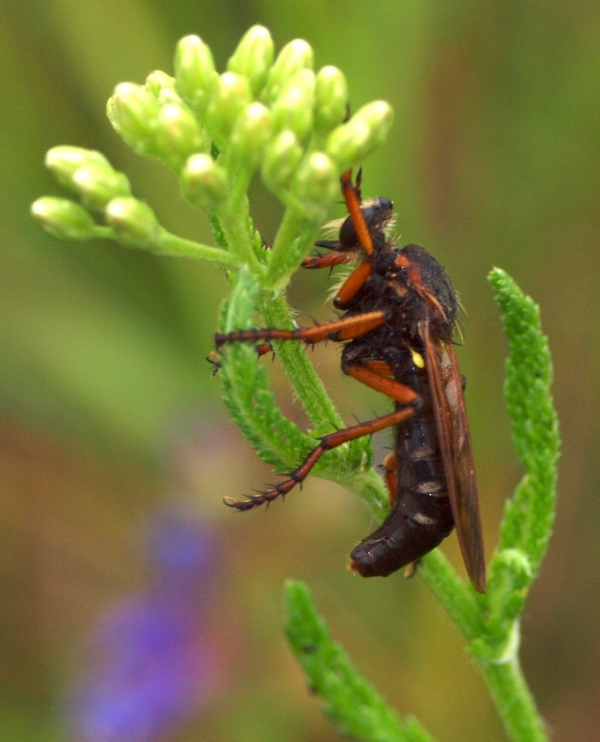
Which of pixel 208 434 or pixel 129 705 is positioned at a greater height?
pixel 208 434

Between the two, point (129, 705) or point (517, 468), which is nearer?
point (129, 705)

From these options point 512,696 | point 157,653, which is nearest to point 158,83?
point 512,696

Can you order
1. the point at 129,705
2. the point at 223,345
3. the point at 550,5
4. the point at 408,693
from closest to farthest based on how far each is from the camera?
the point at 223,345
the point at 129,705
the point at 408,693
the point at 550,5

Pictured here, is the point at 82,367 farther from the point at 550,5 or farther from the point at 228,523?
the point at 550,5

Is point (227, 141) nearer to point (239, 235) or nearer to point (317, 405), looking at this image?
point (239, 235)

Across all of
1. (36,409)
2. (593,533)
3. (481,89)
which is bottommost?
(593,533)

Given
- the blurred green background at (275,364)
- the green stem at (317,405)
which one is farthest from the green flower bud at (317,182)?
the blurred green background at (275,364)

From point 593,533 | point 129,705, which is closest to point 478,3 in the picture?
point 593,533

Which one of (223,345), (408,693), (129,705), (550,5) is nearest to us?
(223,345)
